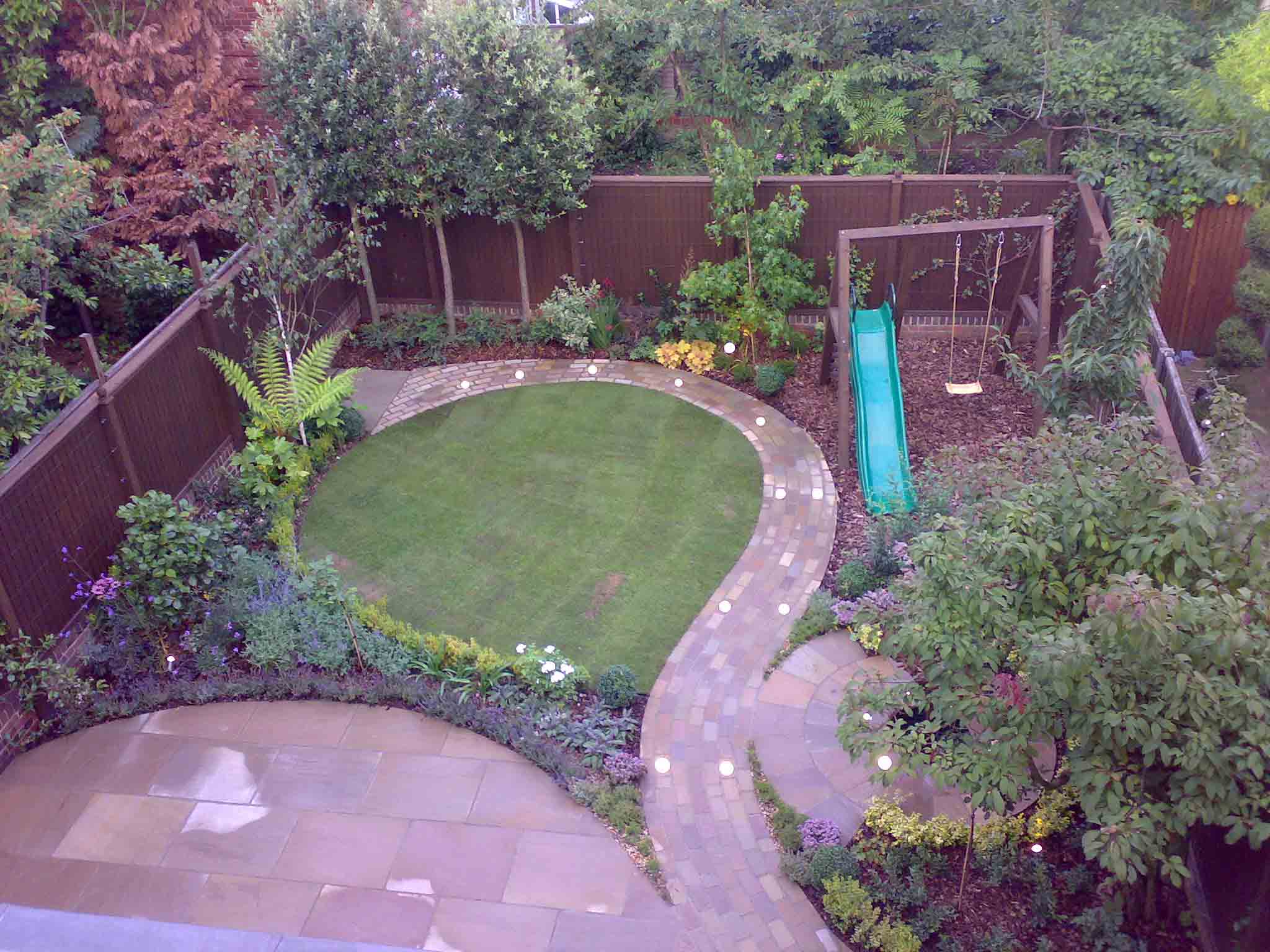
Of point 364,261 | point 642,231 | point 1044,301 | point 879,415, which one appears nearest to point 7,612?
point 364,261

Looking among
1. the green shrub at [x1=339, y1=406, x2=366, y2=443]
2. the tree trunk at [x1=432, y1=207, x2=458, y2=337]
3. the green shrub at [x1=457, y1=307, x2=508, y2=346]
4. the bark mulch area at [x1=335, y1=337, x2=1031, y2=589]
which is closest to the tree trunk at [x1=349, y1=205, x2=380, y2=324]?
the bark mulch area at [x1=335, y1=337, x2=1031, y2=589]

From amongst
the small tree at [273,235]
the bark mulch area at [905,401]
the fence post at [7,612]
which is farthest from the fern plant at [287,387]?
the fence post at [7,612]

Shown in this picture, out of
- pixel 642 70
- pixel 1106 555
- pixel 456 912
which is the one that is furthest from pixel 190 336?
pixel 1106 555

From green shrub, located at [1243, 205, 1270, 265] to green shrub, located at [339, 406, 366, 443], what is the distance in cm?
1076

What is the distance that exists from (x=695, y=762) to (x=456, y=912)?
6.98ft

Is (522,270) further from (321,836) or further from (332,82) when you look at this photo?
(321,836)

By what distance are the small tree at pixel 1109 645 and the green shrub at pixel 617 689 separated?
257 cm

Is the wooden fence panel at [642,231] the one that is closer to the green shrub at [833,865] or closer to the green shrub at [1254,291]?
the green shrub at [1254,291]

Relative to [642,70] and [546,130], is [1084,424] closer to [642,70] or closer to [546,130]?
[546,130]

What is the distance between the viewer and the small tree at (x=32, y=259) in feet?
29.7

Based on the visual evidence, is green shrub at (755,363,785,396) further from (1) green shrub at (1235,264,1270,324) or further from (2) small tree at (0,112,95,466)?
(2) small tree at (0,112,95,466)

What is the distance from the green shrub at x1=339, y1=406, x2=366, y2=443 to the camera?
12.2 metres

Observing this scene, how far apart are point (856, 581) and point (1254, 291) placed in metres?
6.76

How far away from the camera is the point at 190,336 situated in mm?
10828
